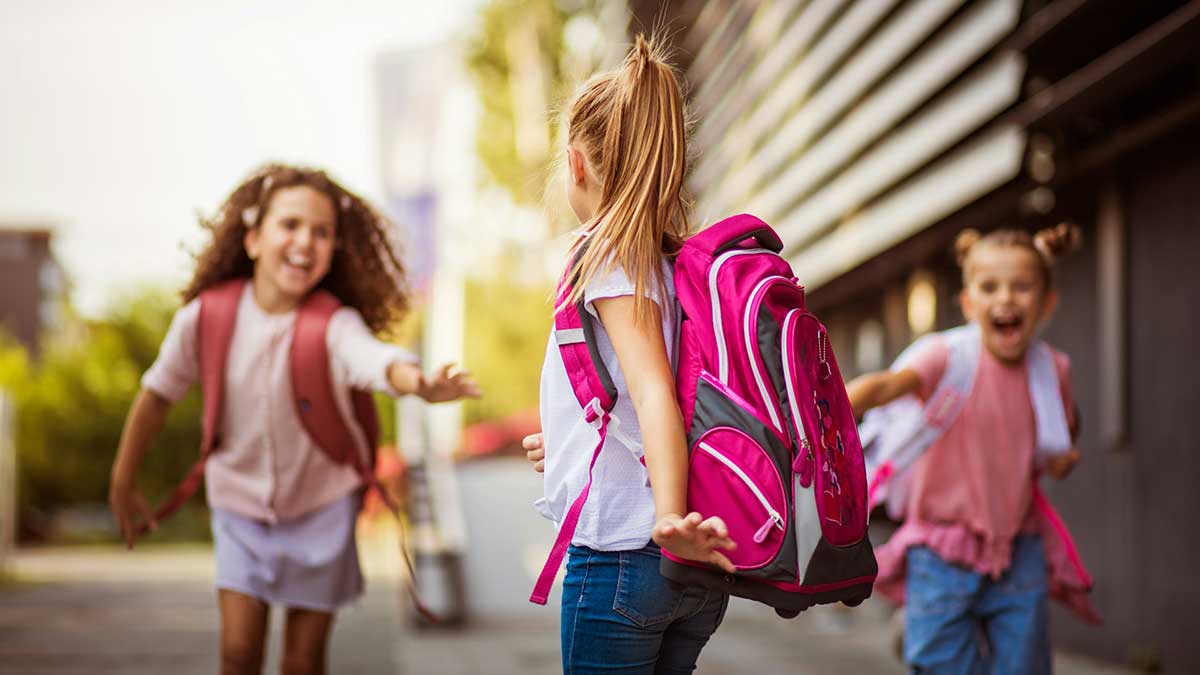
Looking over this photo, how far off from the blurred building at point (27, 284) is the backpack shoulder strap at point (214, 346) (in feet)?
190

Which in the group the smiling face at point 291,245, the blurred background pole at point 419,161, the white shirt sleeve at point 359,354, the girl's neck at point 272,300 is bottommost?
the white shirt sleeve at point 359,354

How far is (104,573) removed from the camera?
1437 cm

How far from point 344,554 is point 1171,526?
3.97 m

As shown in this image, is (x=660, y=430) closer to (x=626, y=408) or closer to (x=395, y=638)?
(x=626, y=408)

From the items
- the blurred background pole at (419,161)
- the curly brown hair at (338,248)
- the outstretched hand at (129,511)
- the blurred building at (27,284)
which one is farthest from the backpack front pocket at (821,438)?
the blurred building at (27,284)

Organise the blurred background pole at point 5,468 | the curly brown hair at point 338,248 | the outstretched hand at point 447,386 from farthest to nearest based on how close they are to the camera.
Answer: the blurred background pole at point 5,468, the curly brown hair at point 338,248, the outstretched hand at point 447,386

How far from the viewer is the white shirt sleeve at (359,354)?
3627mm

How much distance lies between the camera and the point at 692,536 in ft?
7.08

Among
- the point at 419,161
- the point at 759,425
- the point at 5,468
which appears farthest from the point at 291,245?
the point at 419,161

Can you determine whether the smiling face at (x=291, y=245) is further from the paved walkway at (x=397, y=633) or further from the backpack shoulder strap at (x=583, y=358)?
the paved walkway at (x=397, y=633)

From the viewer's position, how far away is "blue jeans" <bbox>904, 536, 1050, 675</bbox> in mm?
3746

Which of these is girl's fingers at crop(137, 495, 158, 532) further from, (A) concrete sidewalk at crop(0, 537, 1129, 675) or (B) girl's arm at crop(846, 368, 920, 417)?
(A) concrete sidewalk at crop(0, 537, 1129, 675)

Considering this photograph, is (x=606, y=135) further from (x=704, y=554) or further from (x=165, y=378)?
(x=165, y=378)

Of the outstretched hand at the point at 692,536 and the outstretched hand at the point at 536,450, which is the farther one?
the outstretched hand at the point at 536,450
